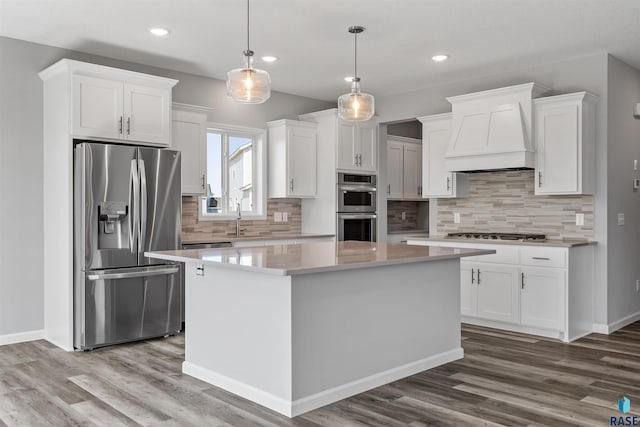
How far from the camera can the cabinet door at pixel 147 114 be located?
4.70 metres

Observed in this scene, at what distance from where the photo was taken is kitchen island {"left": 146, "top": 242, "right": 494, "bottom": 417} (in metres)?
3.02

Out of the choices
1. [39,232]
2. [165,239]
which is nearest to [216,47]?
[165,239]

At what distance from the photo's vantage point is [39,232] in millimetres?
4711

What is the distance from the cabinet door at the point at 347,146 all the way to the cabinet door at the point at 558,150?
218 cm

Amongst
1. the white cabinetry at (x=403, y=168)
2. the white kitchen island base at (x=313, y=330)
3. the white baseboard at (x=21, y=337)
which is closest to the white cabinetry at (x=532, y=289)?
the white kitchen island base at (x=313, y=330)

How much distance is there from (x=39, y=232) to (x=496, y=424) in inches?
155

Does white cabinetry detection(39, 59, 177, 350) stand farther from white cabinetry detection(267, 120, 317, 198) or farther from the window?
white cabinetry detection(267, 120, 317, 198)

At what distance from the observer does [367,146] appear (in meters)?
6.73

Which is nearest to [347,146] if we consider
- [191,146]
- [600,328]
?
[191,146]

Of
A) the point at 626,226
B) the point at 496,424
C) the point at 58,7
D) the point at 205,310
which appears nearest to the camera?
the point at 496,424

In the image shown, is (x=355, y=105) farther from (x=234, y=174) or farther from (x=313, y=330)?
(x=234, y=174)

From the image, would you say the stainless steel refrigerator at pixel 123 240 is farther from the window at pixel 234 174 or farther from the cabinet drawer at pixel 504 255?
the cabinet drawer at pixel 504 255

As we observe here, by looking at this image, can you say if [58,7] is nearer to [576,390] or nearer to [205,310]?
[205,310]

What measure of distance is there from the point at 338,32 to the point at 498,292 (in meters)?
2.76
